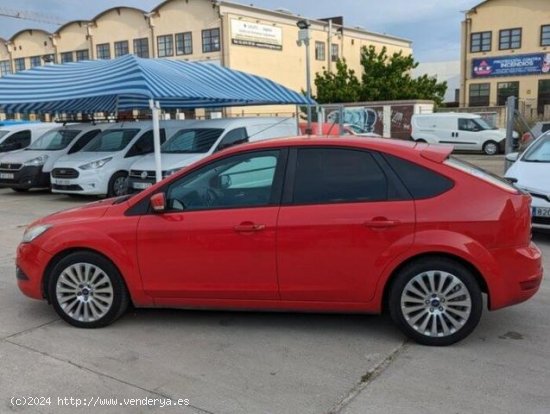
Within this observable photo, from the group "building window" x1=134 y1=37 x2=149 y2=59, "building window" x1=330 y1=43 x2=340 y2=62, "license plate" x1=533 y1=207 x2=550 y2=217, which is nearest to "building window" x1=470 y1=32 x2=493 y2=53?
"building window" x1=330 y1=43 x2=340 y2=62

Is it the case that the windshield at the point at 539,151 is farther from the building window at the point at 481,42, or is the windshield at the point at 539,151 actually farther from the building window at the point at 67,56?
the building window at the point at 67,56

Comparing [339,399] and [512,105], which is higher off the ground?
[512,105]

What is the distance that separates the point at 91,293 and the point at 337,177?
7.17ft

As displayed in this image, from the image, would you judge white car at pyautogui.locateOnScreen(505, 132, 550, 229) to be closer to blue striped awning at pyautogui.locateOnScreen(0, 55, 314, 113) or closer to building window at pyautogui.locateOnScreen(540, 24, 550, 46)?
blue striped awning at pyautogui.locateOnScreen(0, 55, 314, 113)

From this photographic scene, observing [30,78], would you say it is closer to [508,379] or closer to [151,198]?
[151,198]

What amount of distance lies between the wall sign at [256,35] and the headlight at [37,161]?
32205 millimetres

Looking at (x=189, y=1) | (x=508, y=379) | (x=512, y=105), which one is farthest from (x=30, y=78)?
(x=189, y=1)

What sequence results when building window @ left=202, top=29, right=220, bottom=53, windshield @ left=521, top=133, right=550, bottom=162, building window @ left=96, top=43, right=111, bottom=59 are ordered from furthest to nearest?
building window @ left=96, top=43, right=111, bottom=59
building window @ left=202, top=29, right=220, bottom=53
windshield @ left=521, top=133, right=550, bottom=162

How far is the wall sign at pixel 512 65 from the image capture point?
47.1 meters

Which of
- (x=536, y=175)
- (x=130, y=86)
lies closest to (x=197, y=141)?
(x=130, y=86)

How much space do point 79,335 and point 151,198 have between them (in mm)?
1245

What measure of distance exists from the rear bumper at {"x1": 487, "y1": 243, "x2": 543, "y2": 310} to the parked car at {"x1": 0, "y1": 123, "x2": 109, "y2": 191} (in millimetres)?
11977

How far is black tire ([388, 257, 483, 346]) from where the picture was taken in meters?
4.20

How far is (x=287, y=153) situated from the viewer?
4.52 m
